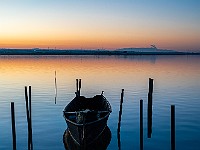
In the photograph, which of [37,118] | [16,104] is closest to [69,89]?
[16,104]

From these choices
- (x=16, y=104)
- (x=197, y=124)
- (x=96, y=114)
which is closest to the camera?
(x=96, y=114)

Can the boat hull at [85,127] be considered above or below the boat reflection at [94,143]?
above

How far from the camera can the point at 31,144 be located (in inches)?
774

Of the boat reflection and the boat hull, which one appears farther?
the boat reflection

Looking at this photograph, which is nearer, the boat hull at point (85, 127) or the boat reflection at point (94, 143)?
the boat hull at point (85, 127)

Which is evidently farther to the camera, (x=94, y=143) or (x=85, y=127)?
(x=94, y=143)

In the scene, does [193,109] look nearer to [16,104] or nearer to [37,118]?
[37,118]

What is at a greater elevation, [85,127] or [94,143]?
[85,127]

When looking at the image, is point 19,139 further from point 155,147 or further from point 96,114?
point 155,147

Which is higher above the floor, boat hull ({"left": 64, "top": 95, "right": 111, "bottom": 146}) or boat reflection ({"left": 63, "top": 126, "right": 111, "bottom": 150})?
boat hull ({"left": 64, "top": 95, "right": 111, "bottom": 146})

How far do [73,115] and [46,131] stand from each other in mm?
4566

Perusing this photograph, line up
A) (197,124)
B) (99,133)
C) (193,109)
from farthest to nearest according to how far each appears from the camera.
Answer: (193,109) → (197,124) → (99,133)

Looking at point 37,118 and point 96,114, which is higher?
point 96,114

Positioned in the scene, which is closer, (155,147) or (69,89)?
(155,147)
